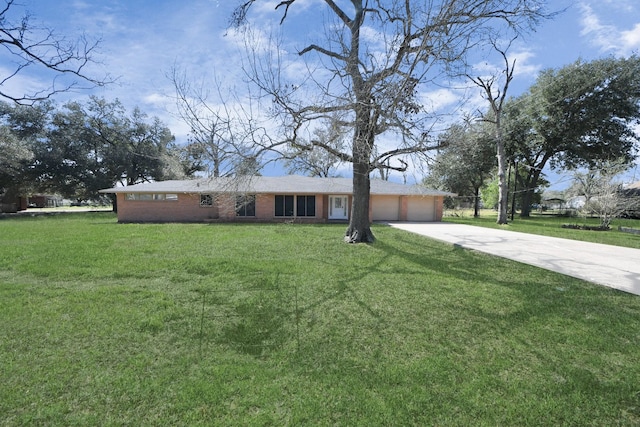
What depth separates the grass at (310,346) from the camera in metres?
2.54

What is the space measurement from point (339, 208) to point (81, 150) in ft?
80.8

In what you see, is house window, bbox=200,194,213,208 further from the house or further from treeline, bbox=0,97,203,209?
treeline, bbox=0,97,203,209

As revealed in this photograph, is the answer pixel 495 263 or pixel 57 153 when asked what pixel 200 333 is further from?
pixel 57 153

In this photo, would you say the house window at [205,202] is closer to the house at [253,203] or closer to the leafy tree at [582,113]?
the house at [253,203]

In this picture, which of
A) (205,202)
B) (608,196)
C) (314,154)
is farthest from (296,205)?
(608,196)

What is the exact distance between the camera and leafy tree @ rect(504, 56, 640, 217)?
2191 centimetres

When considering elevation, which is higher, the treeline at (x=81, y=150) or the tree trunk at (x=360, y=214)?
the treeline at (x=81, y=150)

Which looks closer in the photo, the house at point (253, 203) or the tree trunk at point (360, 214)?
the tree trunk at point (360, 214)

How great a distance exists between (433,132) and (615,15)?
27.7ft

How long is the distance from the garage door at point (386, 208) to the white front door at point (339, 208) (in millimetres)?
2049

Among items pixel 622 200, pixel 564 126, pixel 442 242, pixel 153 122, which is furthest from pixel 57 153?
pixel 564 126

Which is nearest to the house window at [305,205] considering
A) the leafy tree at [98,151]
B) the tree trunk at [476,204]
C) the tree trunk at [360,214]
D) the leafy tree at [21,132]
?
the tree trunk at [360,214]

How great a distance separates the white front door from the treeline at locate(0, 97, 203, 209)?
459 inches

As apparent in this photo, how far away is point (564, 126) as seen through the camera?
24250mm
